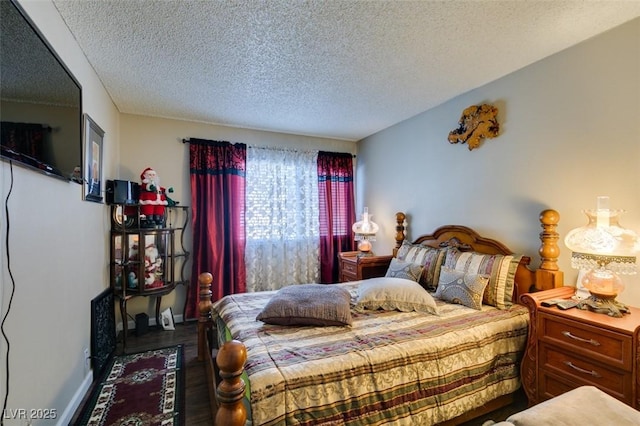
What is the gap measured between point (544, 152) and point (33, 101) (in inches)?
131

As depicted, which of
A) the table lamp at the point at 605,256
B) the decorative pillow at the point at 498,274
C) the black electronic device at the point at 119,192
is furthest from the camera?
the black electronic device at the point at 119,192

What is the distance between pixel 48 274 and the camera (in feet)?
5.23

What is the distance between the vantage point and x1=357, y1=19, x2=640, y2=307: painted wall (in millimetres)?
1876

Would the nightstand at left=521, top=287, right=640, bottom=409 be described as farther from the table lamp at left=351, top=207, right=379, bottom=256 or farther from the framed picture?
the framed picture

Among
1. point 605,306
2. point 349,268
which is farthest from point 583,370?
point 349,268

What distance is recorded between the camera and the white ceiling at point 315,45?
5.68ft

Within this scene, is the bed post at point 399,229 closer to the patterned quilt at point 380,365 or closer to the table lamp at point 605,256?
the patterned quilt at point 380,365

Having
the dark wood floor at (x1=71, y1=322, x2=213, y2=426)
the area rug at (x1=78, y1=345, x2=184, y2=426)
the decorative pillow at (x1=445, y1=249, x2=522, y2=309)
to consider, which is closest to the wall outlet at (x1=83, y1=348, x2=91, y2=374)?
the area rug at (x1=78, y1=345, x2=184, y2=426)

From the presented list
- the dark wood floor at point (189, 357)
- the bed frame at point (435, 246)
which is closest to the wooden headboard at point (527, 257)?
the bed frame at point (435, 246)

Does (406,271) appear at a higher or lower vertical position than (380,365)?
higher

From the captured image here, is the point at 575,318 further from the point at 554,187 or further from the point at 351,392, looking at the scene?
the point at 351,392

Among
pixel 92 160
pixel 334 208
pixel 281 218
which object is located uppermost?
pixel 92 160

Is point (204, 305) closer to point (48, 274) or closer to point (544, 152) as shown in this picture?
point (48, 274)

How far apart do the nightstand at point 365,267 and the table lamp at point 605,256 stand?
78.8 inches
